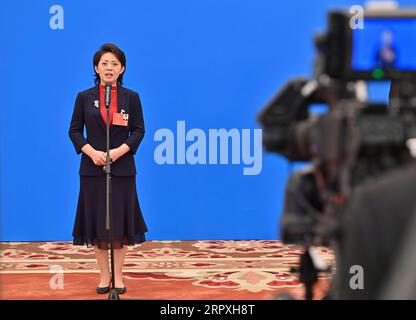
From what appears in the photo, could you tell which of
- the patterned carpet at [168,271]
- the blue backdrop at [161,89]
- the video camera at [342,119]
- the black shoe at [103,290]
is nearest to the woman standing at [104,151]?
the black shoe at [103,290]

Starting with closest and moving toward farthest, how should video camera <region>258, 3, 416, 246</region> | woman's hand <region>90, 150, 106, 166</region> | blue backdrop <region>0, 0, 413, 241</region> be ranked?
video camera <region>258, 3, 416, 246</region>, woman's hand <region>90, 150, 106, 166</region>, blue backdrop <region>0, 0, 413, 241</region>

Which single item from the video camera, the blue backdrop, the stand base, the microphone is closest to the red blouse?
the microphone

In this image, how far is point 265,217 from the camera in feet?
17.8

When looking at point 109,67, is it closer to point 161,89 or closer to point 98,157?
point 98,157

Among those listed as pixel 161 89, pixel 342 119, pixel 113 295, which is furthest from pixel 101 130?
pixel 342 119

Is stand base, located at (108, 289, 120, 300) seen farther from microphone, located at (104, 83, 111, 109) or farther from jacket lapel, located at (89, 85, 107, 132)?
microphone, located at (104, 83, 111, 109)

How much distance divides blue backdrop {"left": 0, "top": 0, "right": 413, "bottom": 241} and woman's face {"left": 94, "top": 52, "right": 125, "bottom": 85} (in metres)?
1.70

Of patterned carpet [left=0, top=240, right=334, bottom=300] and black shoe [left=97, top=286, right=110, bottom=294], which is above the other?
black shoe [left=97, top=286, right=110, bottom=294]

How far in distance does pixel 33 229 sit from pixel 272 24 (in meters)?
2.60

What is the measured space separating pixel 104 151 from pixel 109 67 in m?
0.46

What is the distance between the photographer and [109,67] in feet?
11.6

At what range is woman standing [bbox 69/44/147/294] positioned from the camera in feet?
11.7
